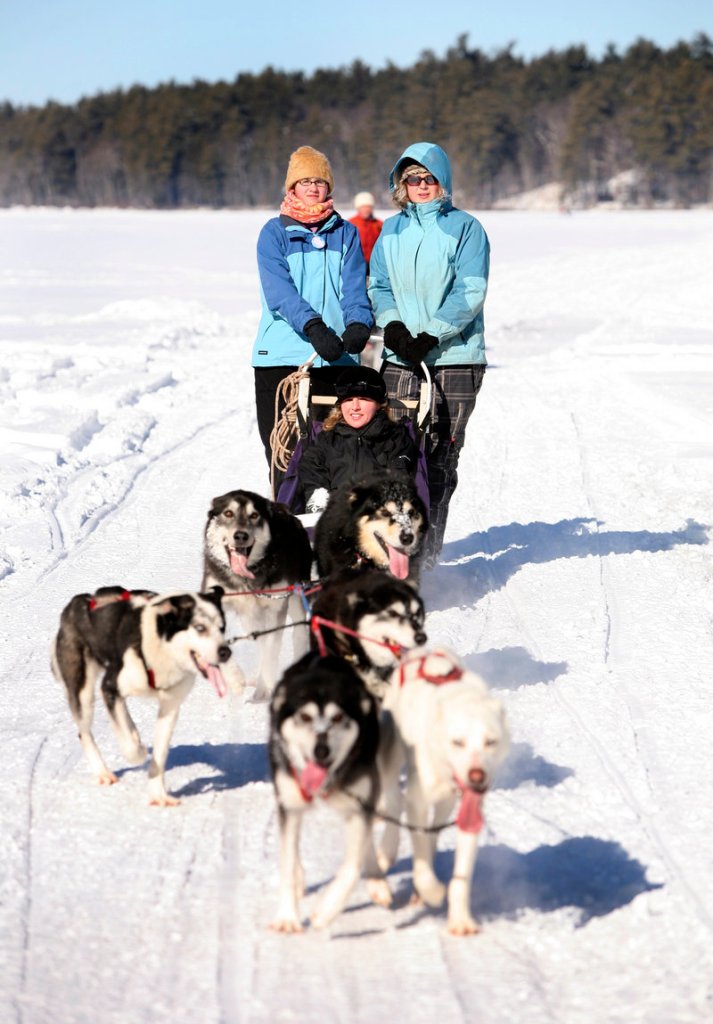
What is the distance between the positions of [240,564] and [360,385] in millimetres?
1222

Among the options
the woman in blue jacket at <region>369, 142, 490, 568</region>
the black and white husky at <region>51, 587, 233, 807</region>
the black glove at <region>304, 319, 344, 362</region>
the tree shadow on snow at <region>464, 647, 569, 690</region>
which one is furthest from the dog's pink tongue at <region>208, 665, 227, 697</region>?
the woman in blue jacket at <region>369, 142, 490, 568</region>

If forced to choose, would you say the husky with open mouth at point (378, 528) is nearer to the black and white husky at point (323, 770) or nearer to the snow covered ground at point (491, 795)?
the snow covered ground at point (491, 795)

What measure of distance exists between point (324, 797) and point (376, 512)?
2.22m

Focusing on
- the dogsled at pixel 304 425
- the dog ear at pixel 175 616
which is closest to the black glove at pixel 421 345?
the dogsled at pixel 304 425

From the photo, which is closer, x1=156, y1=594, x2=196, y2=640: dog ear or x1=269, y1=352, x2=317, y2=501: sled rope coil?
x1=156, y1=594, x2=196, y2=640: dog ear

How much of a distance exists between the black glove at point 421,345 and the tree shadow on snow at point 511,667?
149 cm

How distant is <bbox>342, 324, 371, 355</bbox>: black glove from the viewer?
596cm

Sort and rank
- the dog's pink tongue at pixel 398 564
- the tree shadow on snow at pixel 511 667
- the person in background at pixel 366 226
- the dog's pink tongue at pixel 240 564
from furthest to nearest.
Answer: the person in background at pixel 366 226, the tree shadow on snow at pixel 511 667, the dog's pink tongue at pixel 398 564, the dog's pink tongue at pixel 240 564

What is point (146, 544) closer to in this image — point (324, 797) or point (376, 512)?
point (376, 512)

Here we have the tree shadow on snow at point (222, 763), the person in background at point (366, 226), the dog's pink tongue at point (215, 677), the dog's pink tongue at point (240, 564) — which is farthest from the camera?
the person in background at point (366, 226)

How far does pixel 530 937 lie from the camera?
334 cm

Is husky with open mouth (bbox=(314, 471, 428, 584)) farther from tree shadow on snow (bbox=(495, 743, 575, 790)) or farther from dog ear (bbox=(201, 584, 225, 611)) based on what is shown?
dog ear (bbox=(201, 584, 225, 611))

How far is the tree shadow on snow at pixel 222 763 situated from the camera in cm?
436

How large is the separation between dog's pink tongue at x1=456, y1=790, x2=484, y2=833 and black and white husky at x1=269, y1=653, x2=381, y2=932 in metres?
0.24
